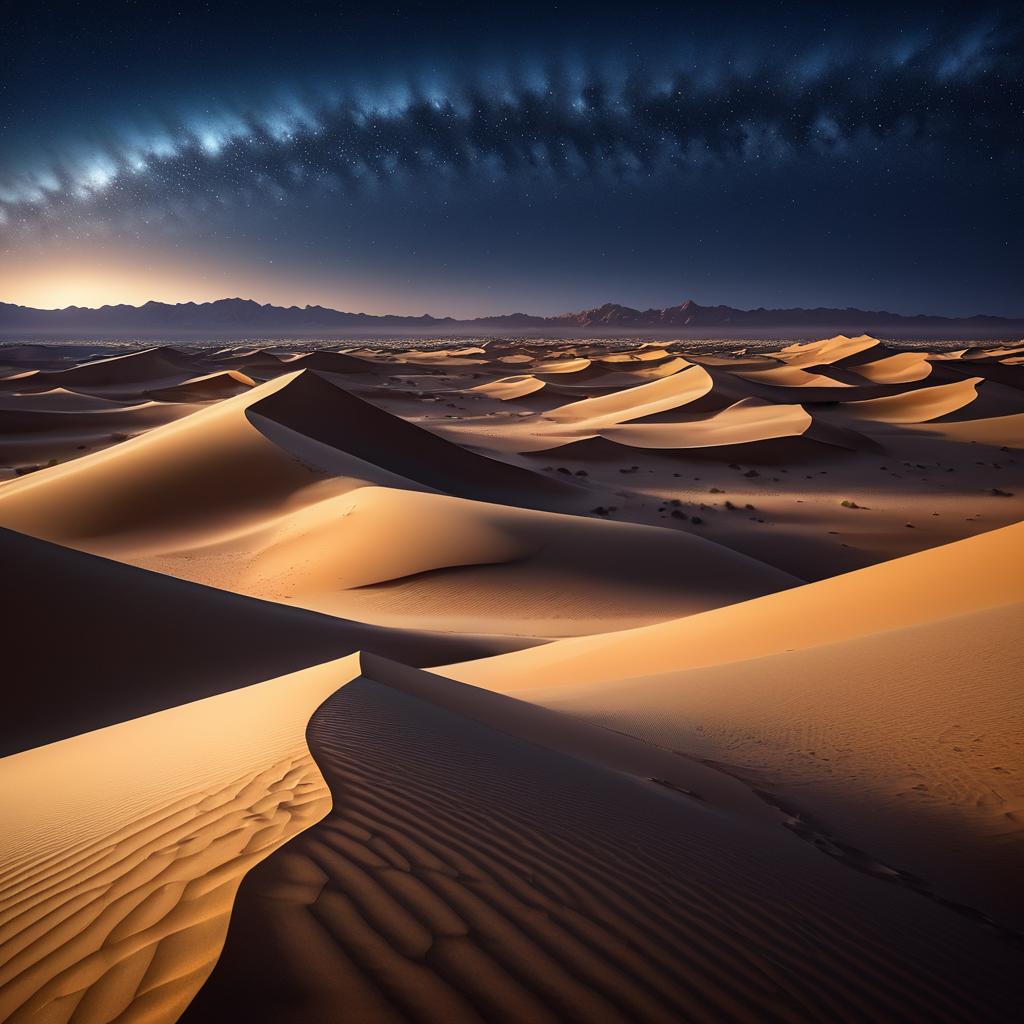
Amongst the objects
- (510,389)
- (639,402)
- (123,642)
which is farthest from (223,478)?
(510,389)

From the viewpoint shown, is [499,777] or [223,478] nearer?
[499,777]

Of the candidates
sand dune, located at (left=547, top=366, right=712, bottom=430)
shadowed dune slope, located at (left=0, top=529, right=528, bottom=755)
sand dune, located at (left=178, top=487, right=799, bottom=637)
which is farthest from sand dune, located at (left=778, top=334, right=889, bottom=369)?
shadowed dune slope, located at (left=0, top=529, right=528, bottom=755)

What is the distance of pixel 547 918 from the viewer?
189 centimetres

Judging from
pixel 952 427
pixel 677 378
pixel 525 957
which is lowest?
pixel 952 427

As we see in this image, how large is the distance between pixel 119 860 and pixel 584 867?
1.54m

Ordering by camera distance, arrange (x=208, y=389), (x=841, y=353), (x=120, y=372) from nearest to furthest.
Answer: (x=208, y=389)
(x=120, y=372)
(x=841, y=353)

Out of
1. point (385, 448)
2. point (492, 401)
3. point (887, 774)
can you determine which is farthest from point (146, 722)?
point (492, 401)

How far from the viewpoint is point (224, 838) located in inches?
84.1

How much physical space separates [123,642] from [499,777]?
5.47 meters

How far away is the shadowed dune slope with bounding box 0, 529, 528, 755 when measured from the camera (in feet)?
19.8

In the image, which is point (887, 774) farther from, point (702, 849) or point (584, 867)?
point (584, 867)

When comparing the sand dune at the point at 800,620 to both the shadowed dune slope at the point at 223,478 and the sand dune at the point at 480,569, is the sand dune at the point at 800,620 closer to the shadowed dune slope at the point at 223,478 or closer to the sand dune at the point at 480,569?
the sand dune at the point at 480,569

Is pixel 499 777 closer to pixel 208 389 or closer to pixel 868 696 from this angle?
pixel 868 696

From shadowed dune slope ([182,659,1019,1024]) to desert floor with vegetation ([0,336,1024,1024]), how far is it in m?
0.01
